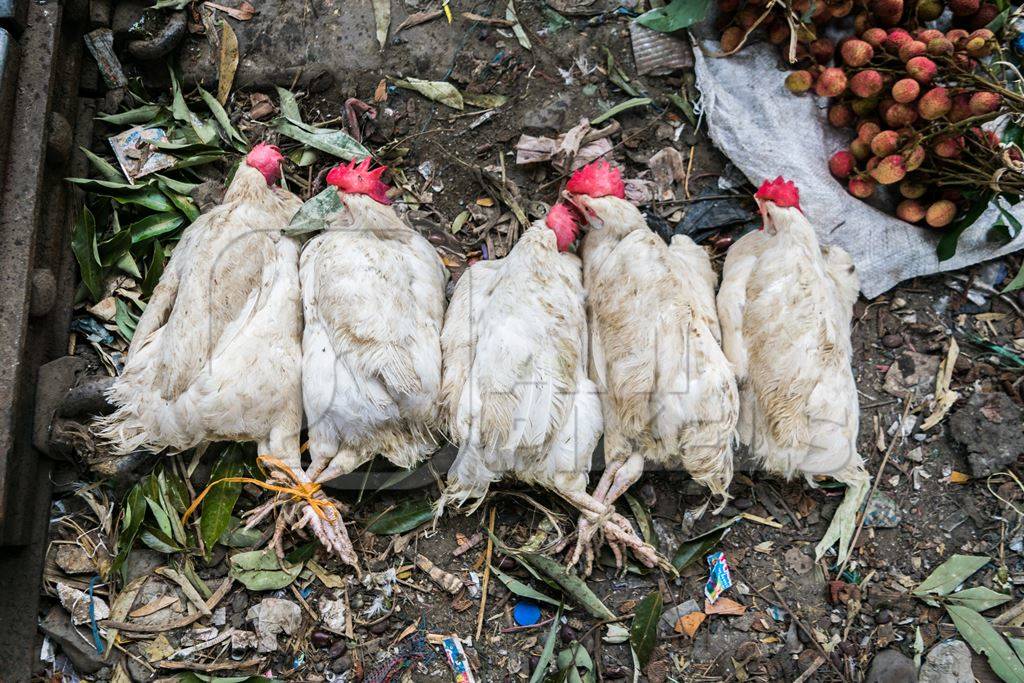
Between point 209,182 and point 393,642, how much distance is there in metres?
1.98

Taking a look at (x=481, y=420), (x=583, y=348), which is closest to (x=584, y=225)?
(x=583, y=348)

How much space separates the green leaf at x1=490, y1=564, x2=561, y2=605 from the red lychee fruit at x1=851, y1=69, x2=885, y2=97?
228cm

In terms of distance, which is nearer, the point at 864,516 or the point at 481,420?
the point at 481,420

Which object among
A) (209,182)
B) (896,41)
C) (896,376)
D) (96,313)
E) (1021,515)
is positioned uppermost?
(896,41)

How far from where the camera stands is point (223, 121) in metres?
3.40

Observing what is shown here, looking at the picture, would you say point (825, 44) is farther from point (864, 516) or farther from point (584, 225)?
point (864, 516)

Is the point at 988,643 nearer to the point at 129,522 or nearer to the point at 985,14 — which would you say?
the point at 985,14

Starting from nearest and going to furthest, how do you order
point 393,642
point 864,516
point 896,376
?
point 393,642 → point 864,516 → point 896,376

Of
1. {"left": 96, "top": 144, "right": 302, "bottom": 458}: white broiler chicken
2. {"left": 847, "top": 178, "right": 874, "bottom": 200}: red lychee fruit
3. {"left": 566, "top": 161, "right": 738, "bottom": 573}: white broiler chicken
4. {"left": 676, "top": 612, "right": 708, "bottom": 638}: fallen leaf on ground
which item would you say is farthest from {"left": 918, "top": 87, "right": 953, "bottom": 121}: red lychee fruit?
{"left": 96, "top": 144, "right": 302, "bottom": 458}: white broiler chicken

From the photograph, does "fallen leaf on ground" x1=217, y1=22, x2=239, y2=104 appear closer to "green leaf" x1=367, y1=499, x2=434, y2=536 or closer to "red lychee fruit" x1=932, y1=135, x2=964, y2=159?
"green leaf" x1=367, y1=499, x2=434, y2=536

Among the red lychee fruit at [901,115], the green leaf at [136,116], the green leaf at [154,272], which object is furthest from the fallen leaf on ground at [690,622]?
the green leaf at [136,116]

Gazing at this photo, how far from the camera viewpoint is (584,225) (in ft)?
10.2

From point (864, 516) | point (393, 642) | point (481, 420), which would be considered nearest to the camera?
point (481, 420)

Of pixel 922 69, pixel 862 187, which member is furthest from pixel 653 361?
pixel 922 69
